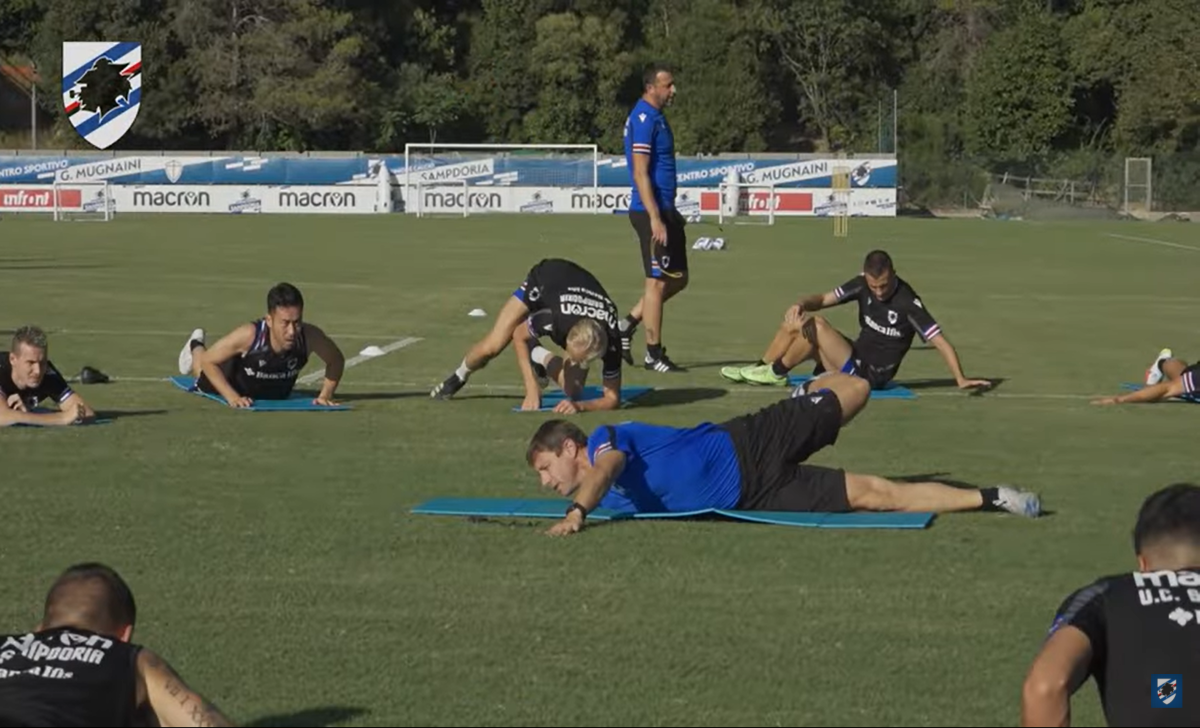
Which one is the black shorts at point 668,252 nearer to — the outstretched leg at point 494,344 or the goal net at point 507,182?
the outstretched leg at point 494,344

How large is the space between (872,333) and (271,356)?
13.7 ft

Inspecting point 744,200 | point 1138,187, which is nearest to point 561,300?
point 744,200

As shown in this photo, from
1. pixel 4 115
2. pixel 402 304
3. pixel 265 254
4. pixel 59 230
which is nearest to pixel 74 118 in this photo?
pixel 4 115

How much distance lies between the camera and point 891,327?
13250 millimetres

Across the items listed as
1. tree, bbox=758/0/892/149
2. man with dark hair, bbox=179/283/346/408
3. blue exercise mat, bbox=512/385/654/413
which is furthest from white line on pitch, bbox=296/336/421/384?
tree, bbox=758/0/892/149

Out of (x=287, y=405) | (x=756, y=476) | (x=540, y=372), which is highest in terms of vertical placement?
(x=756, y=476)

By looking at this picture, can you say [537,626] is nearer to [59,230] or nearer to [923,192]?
[59,230]

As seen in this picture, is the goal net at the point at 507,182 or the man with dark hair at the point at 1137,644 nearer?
the man with dark hair at the point at 1137,644

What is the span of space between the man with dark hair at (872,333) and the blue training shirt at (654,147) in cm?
237

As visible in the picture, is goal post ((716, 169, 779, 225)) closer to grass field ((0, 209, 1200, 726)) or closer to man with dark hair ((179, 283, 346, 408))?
grass field ((0, 209, 1200, 726))

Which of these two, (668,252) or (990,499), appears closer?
(990,499)

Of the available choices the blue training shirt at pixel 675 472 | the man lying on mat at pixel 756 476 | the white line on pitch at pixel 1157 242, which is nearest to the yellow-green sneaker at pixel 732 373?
the man lying on mat at pixel 756 476

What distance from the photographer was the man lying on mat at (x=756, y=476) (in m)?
8.30

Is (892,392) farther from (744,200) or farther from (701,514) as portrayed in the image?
(744,200)
